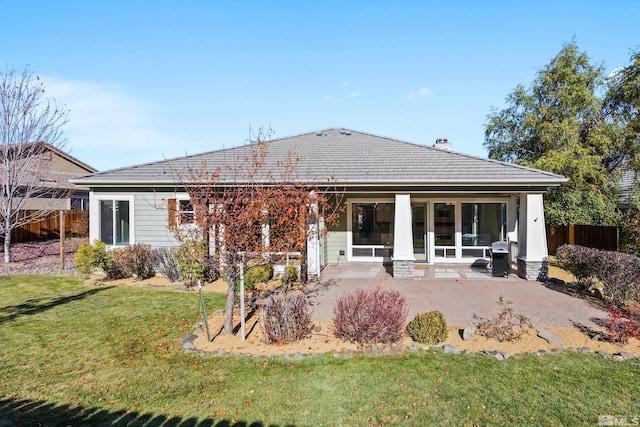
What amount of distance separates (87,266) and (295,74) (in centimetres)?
1087

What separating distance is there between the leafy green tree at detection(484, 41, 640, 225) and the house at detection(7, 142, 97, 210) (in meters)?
19.8

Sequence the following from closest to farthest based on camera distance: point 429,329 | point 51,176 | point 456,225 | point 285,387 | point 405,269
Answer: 1. point 285,387
2. point 429,329
3. point 405,269
4. point 456,225
5. point 51,176

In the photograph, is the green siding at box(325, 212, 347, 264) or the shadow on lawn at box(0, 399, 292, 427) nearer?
the shadow on lawn at box(0, 399, 292, 427)

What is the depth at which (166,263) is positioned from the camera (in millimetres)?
11117

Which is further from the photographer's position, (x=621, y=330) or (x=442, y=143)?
(x=442, y=143)

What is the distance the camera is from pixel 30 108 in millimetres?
15562

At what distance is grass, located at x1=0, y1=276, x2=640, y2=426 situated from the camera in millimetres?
3900

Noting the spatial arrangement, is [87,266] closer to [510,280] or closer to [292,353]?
[292,353]

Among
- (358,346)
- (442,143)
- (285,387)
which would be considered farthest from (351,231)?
(285,387)

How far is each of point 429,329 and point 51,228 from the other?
24.0m

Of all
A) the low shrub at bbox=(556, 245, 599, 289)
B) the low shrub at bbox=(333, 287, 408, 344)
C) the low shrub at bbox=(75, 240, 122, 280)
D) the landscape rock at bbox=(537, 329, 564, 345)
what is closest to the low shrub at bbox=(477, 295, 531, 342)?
the landscape rock at bbox=(537, 329, 564, 345)

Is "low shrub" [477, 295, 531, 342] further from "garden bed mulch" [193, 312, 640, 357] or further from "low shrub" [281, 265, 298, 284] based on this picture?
"low shrub" [281, 265, 298, 284]

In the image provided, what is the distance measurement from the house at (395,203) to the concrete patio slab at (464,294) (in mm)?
777

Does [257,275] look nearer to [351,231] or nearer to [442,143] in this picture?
[351,231]
